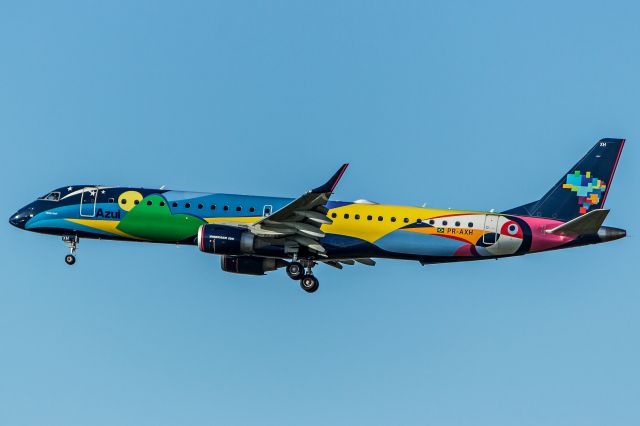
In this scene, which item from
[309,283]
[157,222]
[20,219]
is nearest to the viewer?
[157,222]

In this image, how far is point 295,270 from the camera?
64438 mm

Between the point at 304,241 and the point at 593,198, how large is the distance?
15.4 meters

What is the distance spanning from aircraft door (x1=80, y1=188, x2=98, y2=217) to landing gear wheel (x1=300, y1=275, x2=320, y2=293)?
11892 millimetres

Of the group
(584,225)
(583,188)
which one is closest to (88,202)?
(584,225)

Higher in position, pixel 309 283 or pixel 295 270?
pixel 295 270

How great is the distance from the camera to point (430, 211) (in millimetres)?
64250

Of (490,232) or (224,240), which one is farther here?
(490,232)

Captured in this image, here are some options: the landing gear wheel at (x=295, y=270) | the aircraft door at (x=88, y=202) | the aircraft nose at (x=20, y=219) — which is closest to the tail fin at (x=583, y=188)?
Answer: the landing gear wheel at (x=295, y=270)

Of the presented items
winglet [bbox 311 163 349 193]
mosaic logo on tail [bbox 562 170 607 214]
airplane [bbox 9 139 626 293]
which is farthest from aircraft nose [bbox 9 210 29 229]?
mosaic logo on tail [bbox 562 170 607 214]

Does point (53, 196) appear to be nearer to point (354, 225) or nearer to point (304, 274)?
point (304, 274)

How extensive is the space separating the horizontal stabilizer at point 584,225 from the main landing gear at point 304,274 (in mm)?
12585

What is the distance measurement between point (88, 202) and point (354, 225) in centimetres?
1466

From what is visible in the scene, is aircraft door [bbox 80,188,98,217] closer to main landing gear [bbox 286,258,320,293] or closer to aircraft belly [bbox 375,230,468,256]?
main landing gear [bbox 286,258,320,293]

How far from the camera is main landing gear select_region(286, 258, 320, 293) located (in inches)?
2539
